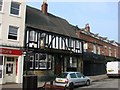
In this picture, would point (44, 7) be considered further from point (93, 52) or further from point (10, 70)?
point (10, 70)

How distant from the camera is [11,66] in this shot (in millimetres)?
24828

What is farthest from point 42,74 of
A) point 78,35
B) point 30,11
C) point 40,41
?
point 78,35

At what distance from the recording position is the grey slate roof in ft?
94.6

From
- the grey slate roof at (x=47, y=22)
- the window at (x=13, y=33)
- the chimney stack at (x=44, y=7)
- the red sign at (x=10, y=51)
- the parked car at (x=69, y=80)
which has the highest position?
the chimney stack at (x=44, y=7)

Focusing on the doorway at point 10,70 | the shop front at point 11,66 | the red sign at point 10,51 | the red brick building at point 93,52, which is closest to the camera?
the red sign at point 10,51

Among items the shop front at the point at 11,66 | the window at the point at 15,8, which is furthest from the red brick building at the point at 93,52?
the shop front at the point at 11,66

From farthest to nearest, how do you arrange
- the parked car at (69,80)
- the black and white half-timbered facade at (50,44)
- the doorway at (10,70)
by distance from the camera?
1. the black and white half-timbered facade at (50,44)
2. the doorway at (10,70)
3. the parked car at (69,80)

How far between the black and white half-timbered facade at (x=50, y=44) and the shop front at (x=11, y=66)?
129 cm

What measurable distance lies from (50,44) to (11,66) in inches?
245

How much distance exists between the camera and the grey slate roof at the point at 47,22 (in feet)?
94.6

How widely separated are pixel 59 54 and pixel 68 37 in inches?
132

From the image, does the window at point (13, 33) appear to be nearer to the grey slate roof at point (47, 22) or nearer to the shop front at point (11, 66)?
the shop front at point (11, 66)

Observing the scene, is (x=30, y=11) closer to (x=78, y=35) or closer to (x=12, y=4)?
(x=12, y=4)

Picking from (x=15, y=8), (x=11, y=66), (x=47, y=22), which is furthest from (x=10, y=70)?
(x=47, y=22)
